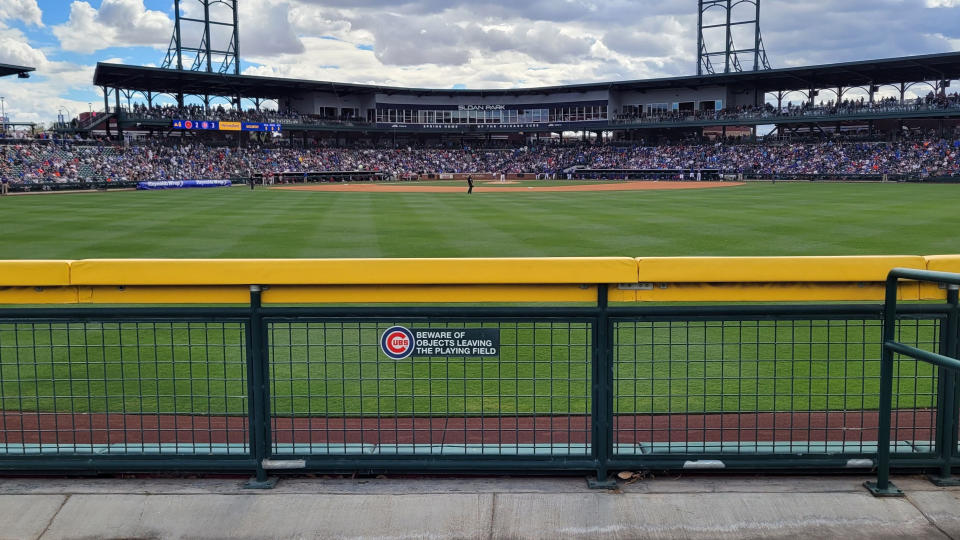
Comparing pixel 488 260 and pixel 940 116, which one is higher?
pixel 940 116

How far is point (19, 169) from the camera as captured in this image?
190 ft

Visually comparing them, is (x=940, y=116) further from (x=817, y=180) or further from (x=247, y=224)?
(x=247, y=224)

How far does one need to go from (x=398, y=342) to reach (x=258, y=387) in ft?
2.99

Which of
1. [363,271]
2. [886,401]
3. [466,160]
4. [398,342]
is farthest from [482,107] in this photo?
[886,401]

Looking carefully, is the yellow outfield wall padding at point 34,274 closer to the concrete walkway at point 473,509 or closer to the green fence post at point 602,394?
the concrete walkway at point 473,509

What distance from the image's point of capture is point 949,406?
471cm

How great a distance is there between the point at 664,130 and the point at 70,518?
92312mm

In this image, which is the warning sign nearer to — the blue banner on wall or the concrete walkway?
the concrete walkway

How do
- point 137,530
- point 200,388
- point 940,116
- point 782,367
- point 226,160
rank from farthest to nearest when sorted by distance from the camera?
1. point 226,160
2. point 940,116
3. point 782,367
4. point 200,388
5. point 137,530

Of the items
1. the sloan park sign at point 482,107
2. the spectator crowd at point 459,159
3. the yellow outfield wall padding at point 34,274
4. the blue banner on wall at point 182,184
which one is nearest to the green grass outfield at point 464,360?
the yellow outfield wall padding at point 34,274

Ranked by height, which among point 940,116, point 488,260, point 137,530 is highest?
point 940,116

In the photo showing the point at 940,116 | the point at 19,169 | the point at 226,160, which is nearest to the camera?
the point at 19,169

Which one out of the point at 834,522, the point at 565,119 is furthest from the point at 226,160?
the point at 834,522

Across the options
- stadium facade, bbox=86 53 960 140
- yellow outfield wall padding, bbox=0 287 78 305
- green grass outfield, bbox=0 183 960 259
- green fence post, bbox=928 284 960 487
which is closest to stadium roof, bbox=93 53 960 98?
stadium facade, bbox=86 53 960 140
